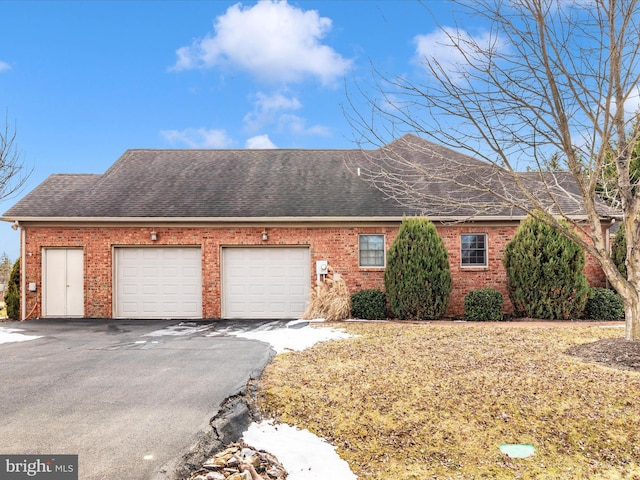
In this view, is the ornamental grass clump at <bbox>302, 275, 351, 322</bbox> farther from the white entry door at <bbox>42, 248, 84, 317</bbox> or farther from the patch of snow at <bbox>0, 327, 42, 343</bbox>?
the white entry door at <bbox>42, 248, 84, 317</bbox>

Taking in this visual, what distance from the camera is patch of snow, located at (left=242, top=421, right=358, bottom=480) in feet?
11.8

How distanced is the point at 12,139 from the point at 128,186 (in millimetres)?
3647

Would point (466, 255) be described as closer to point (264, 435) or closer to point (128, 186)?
point (264, 435)

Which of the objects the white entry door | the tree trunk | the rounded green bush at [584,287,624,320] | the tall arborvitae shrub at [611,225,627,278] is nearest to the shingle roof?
the white entry door

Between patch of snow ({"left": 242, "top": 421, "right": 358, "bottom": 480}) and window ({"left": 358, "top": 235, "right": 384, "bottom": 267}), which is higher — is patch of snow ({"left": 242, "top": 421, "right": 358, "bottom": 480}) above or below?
below

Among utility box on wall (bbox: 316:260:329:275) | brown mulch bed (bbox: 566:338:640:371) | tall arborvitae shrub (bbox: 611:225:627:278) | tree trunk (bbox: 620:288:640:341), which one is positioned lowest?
brown mulch bed (bbox: 566:338:640:371)

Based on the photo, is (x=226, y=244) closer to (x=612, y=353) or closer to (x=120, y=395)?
(x=120, y=395)

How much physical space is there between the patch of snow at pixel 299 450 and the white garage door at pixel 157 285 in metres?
8.90

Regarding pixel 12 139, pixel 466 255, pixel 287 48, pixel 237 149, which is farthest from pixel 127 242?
pixel 466 255

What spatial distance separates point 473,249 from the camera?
12602mm

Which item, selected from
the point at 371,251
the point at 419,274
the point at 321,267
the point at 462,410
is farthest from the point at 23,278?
the point at 462,410

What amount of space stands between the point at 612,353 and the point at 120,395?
678 centimetres

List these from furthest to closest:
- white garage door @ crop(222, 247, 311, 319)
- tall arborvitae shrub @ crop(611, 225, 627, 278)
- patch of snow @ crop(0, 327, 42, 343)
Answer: white garage door @ crop(222, 247, 311, 319), tall arborvitae shrub @ crop(611, 225, 627, 278), patch of snow @ crop(0, 327, 42, 343)

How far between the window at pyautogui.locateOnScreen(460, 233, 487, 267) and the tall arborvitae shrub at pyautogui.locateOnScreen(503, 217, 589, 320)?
1.21 m
